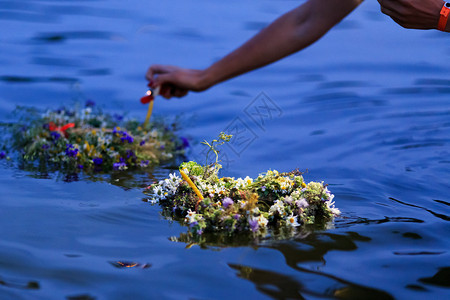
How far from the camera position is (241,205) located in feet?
14.1

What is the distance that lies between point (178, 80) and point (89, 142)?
7.71 ft

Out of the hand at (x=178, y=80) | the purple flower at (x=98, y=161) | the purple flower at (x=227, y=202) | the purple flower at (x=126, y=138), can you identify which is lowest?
the purple flower at (x=227, y=202)

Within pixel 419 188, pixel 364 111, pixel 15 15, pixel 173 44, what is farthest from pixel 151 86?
pixel 15 15

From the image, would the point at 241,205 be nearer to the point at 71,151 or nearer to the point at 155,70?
the point at 155,70

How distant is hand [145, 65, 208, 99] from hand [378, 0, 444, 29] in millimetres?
1356

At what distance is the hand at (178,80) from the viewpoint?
4551mm

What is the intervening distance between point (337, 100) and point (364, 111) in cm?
67

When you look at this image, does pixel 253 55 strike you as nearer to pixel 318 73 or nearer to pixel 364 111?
pixel 364 111

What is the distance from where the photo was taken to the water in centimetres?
367

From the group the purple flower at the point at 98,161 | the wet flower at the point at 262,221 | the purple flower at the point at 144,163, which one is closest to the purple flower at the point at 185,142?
the purple flower at the point at 144,163

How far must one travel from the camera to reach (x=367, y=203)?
17.1 ft

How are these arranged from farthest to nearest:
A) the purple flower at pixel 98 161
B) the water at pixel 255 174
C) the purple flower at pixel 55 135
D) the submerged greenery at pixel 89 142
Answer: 1. the purple flower at pixel 55 135
2. the submerged greenery at pixel 89 142
3. the purple flower at pixel 98 161
4. the water at pixel 255 174

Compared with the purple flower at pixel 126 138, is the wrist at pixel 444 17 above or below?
above

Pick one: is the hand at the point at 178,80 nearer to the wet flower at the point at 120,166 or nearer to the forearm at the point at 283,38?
the forearm at the point at 283,38
